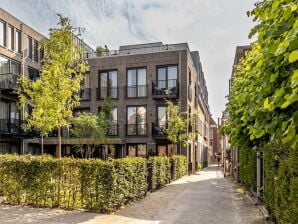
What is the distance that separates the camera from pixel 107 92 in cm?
2952

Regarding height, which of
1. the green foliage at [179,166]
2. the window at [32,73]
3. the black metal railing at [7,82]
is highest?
the window at [32,73]

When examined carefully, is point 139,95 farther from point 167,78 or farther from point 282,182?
point 282,182

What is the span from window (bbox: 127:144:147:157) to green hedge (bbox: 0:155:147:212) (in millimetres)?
16046

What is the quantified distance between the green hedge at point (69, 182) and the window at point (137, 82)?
A: 1712 centimetres

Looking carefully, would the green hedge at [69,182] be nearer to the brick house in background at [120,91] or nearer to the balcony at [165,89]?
the brick house in background at [120,91]

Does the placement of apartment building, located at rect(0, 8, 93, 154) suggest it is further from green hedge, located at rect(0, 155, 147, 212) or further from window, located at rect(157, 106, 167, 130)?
green hedge, located at rect(0, 155, 147, 212)

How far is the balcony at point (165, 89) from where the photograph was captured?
88.6 ft

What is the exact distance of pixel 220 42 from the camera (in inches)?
412

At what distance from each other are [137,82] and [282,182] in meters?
22.6

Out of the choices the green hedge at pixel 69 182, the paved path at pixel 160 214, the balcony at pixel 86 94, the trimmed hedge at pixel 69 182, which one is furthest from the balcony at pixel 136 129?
the green hedge at pixel 69 182

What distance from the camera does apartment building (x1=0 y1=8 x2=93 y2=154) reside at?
25634mm

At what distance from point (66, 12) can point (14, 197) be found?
8253mm

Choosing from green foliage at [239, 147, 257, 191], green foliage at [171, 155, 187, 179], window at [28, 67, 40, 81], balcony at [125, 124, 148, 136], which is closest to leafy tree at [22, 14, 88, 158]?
green foliage at [239, 147, 257, 191]

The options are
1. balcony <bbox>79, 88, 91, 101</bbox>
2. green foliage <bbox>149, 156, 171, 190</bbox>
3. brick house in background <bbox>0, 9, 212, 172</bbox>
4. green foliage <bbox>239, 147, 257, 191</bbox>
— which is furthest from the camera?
balcony <bbox>79, 88, 91, 101</bbox>
